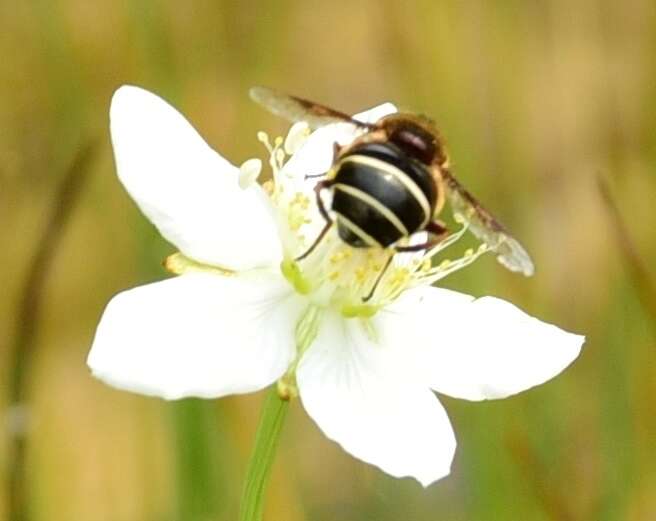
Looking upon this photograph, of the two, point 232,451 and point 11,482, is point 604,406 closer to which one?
point 232,451

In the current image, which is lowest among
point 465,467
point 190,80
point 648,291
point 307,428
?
point 307,428

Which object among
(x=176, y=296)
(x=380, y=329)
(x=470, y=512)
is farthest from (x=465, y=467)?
(x=176, y=296)

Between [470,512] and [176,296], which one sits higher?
[176,296]

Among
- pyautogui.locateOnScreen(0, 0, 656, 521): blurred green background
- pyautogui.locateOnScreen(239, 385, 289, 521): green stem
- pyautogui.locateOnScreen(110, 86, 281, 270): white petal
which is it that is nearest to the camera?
pyautogui.locateOnScreen(239, 385, 289, 521): green stem

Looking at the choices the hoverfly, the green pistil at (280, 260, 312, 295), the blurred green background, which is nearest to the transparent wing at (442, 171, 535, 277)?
the hoverfly

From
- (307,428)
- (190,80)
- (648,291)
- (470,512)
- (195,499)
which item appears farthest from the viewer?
(190,80)

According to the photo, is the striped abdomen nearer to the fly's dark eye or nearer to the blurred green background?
the fly's dark eye

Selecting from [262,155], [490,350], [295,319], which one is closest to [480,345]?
[490,350]

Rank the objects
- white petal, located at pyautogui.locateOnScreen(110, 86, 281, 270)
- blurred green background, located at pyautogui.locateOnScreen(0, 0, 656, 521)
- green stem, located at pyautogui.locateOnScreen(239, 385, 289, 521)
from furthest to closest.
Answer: blurred green background, located at pyautogui.locateOnScreen(0, 0, 656, 521), white petal, located at pyautogui.locateOnScreen(110, 86, 281, 270), green stem, located at pyautogui.locateOnScreen(239, 385, 289, 521)
